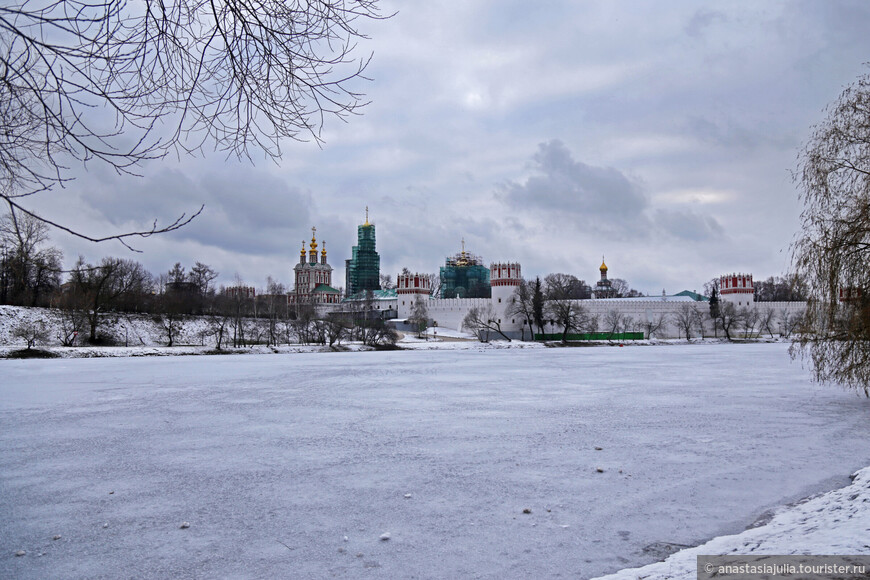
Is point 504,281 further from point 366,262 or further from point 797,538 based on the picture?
point 797,538

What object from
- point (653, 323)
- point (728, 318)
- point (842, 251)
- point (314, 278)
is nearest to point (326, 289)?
point (314, 278)

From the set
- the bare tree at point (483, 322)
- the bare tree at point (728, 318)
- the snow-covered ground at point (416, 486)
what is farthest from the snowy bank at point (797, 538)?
the bare tree at point (728, 318)

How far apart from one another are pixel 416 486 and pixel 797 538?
9.93ft

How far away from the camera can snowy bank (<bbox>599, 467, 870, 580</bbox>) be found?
11.5 feet

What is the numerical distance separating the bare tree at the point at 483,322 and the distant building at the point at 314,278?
3777 centimetres

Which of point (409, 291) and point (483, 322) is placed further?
point (409, 291)

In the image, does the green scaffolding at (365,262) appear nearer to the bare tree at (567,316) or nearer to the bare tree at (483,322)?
the bare tree at (483,322)

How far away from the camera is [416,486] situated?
545 cm

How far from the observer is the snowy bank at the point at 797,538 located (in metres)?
3.50

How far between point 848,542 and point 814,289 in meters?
8.08

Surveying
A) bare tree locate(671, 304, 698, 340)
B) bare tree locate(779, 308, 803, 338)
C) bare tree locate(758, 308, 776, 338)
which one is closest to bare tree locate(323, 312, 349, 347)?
bare tree locate(671, 304, 698, 340)

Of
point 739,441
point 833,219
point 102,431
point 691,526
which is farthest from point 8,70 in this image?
point 833,219

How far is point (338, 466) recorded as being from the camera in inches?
244

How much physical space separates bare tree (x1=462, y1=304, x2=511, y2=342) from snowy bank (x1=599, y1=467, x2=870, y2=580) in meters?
58.2
